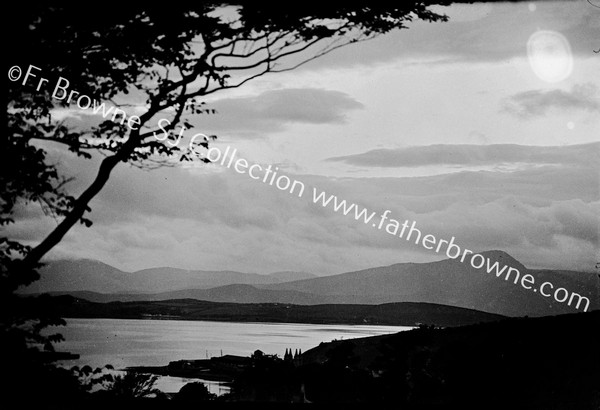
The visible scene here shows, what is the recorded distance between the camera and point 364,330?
153 inches

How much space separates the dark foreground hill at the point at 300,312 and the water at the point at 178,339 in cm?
8

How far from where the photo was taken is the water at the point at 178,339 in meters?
3.32

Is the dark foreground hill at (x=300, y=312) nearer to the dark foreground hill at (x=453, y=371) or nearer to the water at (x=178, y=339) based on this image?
the water at (x=178, y=339)

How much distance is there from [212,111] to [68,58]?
3.10ft

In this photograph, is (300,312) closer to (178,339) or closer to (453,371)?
(178,339)

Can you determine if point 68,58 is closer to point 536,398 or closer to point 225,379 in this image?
point 225,379

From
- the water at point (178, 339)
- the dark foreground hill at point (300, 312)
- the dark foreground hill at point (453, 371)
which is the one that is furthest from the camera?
the dark foreground hill at point (300, 312)

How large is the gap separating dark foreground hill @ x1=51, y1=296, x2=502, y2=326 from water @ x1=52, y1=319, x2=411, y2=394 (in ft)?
0.25

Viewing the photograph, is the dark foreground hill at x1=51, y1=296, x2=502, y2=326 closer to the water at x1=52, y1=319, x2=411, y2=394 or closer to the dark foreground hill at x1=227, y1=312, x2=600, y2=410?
the water at x1=52, y1=319, x2=411, y2=394

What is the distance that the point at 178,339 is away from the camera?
4.15m

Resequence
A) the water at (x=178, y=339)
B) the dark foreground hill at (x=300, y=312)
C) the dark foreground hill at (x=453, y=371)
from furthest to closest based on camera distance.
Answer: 1. the dark foreground hill at (x=300, y=312)
2. the water at (x=178, y=339)
3. the dark foreground hill at (x=453, y=371)

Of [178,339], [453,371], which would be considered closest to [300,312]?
[178,339]

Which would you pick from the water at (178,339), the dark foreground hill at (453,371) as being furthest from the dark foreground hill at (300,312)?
the dark foreground hill at (453,371)

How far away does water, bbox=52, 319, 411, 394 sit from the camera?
131 inches
